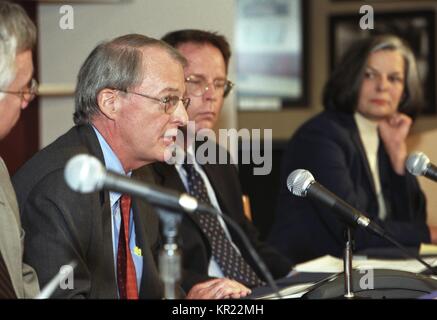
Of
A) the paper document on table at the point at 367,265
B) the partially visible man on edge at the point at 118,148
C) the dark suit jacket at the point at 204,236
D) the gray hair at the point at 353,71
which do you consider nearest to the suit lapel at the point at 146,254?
the partially visible man on edge at the point at 118,148

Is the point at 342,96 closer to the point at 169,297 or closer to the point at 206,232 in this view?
the point at 206,232

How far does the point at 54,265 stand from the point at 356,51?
186 cm

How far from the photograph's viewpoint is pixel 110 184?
46.6 inches

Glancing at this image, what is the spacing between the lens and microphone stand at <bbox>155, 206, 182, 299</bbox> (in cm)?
121

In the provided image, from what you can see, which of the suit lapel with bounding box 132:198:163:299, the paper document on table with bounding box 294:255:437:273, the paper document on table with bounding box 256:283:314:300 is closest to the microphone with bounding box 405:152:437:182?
the paper document on table with bounding box 256:283:314:300

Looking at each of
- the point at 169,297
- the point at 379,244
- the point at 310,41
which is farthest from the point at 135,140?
the point at 310,41

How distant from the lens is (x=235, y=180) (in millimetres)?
2703

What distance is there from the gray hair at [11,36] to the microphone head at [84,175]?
727 mm

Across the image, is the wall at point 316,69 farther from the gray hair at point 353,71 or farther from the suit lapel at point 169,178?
the suit lapel at point 169,178

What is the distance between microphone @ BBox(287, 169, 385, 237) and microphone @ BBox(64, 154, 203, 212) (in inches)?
19.5

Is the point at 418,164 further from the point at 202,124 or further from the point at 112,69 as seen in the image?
the point at 202,124

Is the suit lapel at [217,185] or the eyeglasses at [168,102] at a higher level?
the eyeglasses at [168,102]

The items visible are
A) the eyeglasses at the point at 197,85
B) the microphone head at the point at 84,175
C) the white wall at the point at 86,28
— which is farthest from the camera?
the white wall at the point at 86,28

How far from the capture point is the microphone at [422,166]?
188cm
